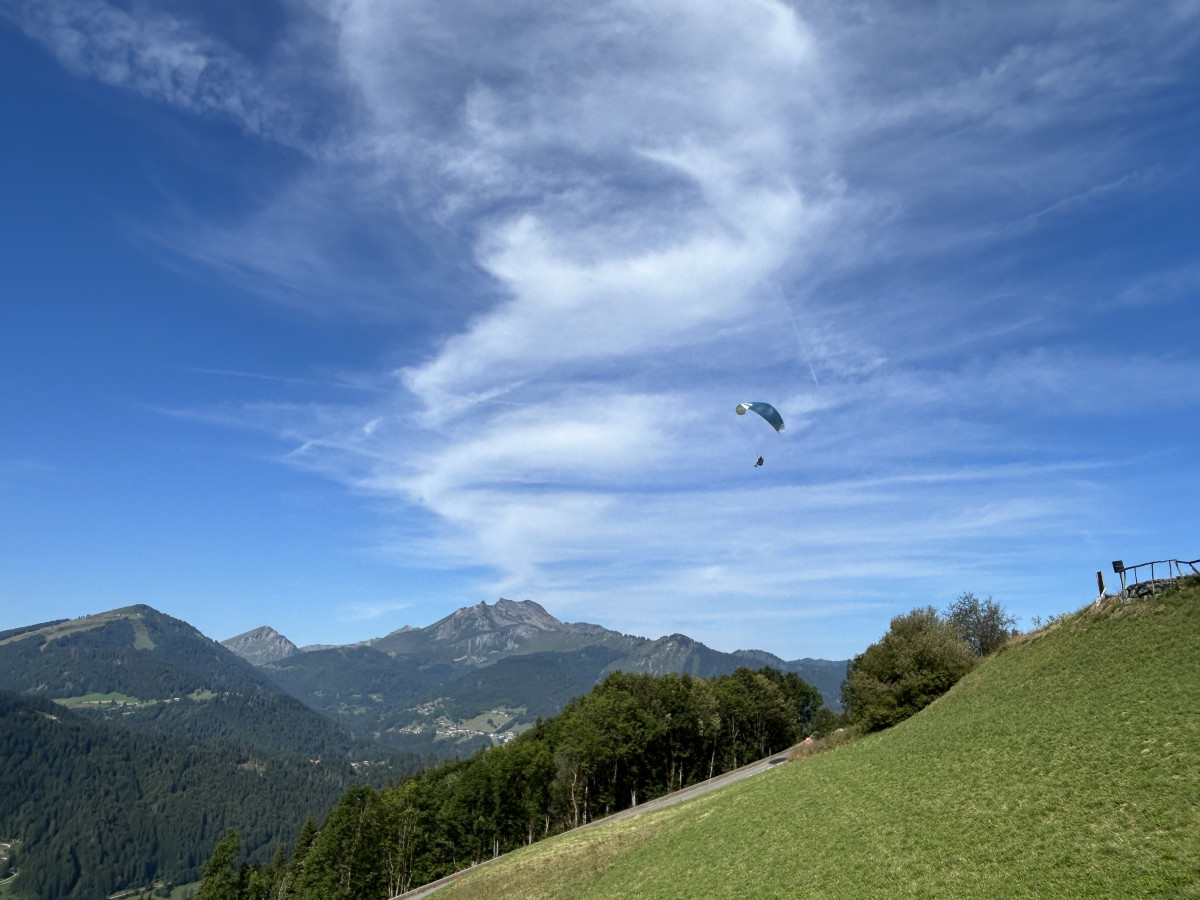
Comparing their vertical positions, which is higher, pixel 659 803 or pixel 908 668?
pixel 908 668

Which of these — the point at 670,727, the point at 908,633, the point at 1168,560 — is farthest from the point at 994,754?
the point at 670,727

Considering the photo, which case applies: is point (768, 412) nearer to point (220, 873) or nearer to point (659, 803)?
point (659, 803)

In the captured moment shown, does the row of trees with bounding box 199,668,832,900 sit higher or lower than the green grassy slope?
lower

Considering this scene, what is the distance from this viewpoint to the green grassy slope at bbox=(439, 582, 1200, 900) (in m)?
22.5

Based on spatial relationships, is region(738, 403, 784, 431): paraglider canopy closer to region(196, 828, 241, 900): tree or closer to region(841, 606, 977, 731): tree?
region(841, 606, 977, 731): tree

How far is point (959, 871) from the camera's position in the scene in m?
23.9

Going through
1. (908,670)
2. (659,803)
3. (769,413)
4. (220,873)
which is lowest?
(220,873)

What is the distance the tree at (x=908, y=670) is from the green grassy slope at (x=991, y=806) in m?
9.75

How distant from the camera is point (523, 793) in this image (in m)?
91.1

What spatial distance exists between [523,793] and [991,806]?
250 feet

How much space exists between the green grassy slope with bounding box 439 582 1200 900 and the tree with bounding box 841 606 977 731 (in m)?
9.75

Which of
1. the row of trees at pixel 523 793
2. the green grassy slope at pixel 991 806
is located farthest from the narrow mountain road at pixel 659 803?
the green grassy slope at pixel 991 806

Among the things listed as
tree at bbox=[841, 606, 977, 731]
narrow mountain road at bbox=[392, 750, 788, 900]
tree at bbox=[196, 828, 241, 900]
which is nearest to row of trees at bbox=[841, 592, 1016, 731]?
tree at bbox=[841, 606, 977, 731]

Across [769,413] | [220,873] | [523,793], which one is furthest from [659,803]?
[220,873]
